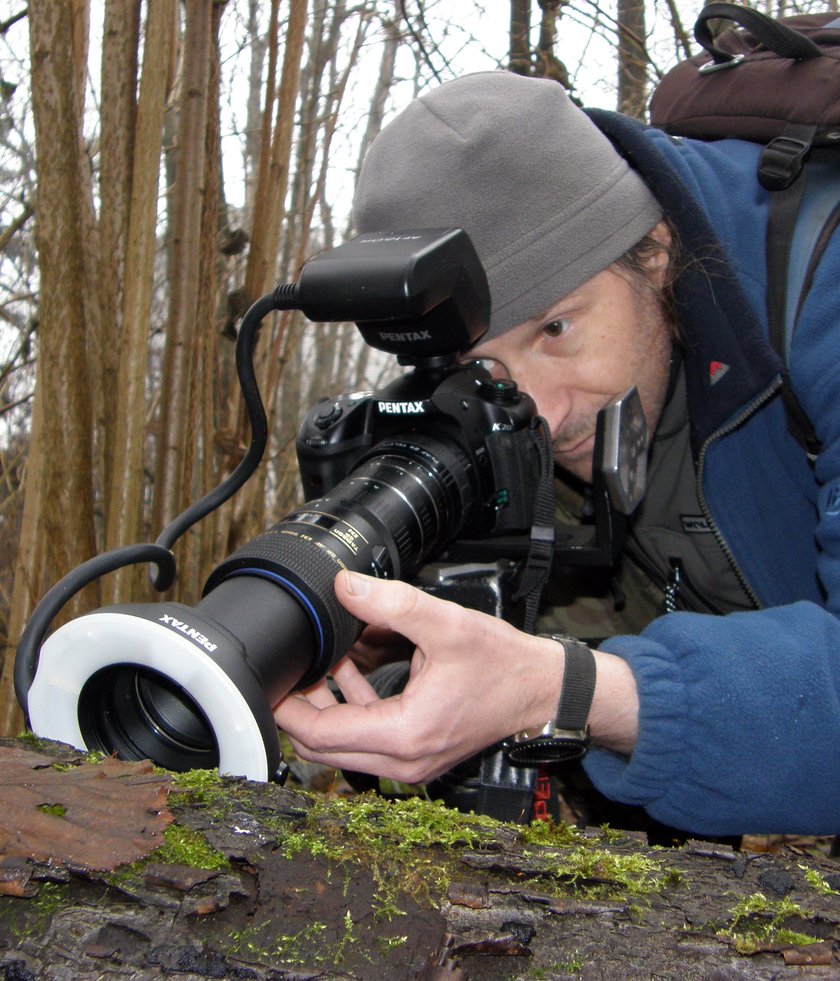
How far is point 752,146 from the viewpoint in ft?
5.86

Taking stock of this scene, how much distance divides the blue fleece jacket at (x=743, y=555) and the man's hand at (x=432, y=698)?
0.55ft

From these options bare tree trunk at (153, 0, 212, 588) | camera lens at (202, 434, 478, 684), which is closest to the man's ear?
camera lens at (202, 434, 478, 684)

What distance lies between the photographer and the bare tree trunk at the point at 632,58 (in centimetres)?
348

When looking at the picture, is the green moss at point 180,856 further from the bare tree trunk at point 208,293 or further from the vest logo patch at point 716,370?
the bare tree trunk at point 208,293

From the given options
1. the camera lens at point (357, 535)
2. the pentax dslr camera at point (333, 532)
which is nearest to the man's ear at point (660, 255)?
the pentax dslr camera at point (333, 532)

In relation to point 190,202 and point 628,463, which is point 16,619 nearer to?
point 190,202

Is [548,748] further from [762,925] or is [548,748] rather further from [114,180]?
[114,180]

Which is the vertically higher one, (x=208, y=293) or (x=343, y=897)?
(x=208, y=293)

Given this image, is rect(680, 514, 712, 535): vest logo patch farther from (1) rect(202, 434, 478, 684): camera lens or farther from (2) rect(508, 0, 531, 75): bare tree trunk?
(2) rect(508, 0, 531, 75): bare tree trunk

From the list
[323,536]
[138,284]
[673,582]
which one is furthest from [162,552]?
[673,582]

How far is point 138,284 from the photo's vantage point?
1.77 metres

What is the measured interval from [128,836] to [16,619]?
1.22m

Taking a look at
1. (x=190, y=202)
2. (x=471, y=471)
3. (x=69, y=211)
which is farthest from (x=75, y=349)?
(x=471, y=471)

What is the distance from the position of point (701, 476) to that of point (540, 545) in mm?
424
